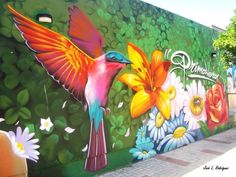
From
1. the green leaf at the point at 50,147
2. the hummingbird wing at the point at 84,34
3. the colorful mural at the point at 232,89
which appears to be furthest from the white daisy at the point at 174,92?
the colorful mural at the point at 232,89

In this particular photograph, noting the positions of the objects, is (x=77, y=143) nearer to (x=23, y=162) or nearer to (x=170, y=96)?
(x=23, y=162)

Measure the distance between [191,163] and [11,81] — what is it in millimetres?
4083

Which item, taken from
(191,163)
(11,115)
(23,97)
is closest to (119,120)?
(191,163)

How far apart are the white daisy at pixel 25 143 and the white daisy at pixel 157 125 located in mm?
2844

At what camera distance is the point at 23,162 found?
350 cm

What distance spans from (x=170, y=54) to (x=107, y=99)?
2493 millimetres

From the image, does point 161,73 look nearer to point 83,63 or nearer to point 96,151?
point 83,63

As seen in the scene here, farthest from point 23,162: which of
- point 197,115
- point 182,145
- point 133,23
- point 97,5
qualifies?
point 197,115

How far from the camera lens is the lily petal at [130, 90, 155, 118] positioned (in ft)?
18.7

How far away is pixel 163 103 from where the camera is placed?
6.51 metres

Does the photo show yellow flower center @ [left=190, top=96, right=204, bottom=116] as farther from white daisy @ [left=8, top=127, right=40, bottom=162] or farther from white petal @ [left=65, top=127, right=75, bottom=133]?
white daisy @ [left=8, top=127, right=40, bottom=162]

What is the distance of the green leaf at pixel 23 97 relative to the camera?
390 cm

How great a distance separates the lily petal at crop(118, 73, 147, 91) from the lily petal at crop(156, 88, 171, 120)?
668mm

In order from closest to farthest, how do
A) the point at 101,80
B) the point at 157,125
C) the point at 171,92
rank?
the point at 101,80 < the point at 157,125 < the point at 171,92
